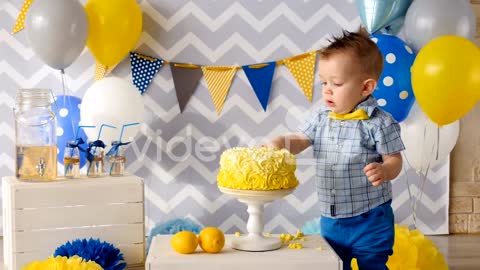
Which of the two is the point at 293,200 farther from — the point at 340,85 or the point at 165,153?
the point at 340,85

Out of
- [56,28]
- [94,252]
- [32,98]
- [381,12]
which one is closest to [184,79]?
[56,28]

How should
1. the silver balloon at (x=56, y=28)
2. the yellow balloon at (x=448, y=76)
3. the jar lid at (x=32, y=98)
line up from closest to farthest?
the jar lid at (x=32, y=98) < the yellow balloon at (x=448, y=76) < the silver balloon at (x=56, y=28)

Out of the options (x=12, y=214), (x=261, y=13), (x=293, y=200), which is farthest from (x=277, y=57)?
(x=12, y=214)

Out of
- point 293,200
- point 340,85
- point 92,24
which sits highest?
point 92,24

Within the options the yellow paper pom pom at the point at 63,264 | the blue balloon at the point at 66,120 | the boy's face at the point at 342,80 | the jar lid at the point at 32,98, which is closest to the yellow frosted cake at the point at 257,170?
the boy's face at the point at 342,80

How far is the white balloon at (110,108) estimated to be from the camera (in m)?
2.94

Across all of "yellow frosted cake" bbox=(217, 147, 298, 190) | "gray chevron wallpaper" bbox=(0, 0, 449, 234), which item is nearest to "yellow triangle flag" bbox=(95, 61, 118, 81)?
"gray chevron wallpaper" bbox=(0, 0, 449, 234)

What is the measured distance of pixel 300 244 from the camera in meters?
1.95

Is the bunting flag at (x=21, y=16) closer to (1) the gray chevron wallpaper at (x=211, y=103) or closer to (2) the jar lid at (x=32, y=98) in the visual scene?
(1) the gray chevron wallpaper at (x=211, y=103)

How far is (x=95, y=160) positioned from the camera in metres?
2.40

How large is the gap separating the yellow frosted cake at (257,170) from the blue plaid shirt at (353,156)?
23cm

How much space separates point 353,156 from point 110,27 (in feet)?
4.79

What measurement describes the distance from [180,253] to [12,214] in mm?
699

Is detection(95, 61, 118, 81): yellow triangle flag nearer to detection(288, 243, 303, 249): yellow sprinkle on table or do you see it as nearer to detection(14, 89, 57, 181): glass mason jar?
detection(14, 89, 57, 181): glass mason jar
